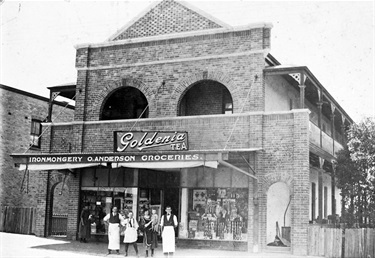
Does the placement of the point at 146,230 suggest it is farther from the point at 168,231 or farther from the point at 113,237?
the point at 113,237

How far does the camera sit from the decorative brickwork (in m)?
21.1

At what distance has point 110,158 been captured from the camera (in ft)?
60.6

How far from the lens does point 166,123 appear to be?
21.0 m

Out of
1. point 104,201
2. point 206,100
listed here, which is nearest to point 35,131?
point 104,201

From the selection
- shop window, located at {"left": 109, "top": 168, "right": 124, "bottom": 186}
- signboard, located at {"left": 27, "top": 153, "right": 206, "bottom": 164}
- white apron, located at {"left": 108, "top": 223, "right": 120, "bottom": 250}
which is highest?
signboard, located at {"left": 27, "top": 153, "right": 206, "bottom": 164}

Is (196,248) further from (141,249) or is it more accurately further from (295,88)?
(295,88)

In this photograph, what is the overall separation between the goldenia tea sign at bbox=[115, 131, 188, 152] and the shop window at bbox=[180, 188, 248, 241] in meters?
2.23

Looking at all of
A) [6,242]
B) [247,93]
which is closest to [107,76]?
[247,93]

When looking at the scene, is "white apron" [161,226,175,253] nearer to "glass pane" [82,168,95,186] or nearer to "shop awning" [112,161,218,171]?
"shop awning" [112,161,218,171]

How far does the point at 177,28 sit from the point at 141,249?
9131 millimetres

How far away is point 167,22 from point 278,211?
908cm

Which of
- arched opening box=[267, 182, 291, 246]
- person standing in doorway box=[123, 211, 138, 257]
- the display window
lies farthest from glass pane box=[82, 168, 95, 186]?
arched opening box=[267, 182, 291, 246]

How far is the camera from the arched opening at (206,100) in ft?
71.6

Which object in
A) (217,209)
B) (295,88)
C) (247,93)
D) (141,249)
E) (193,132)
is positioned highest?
(295,88)
